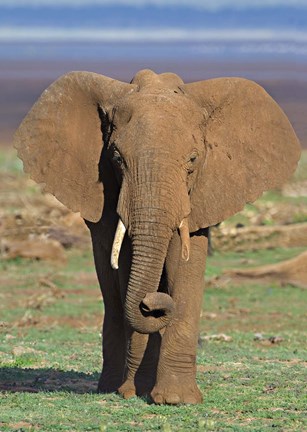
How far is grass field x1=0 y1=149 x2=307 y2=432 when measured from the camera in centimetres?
974

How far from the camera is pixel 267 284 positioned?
19250 millimetres

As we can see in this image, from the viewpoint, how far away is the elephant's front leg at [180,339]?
1023 centimetres

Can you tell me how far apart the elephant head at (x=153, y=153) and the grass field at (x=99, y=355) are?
2.61 ft

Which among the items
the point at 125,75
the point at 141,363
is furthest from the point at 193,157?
the point at 125,75

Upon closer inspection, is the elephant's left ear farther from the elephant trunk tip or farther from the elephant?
the elephant trunk tip

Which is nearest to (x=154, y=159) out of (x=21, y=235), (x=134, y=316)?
(x=134, y=316)

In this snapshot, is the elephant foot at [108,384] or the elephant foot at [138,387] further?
the elephant foot at [108,384]

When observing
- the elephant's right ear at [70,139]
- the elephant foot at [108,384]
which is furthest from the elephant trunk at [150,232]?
the elephant foot at [108,384]

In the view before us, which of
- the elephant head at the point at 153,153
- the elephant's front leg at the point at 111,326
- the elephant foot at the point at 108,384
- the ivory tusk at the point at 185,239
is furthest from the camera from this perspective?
the elephant foot at the point at 108,384

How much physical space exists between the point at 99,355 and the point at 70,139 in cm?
340

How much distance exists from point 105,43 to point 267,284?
82958mm

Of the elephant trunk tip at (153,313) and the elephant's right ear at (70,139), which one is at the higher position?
the elephant's right ear at (70,139)

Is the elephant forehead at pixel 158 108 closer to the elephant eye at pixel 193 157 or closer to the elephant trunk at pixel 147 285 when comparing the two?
the elephant eye at pixel 193 157

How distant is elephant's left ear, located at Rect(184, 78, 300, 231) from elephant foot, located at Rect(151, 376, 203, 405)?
106cm
